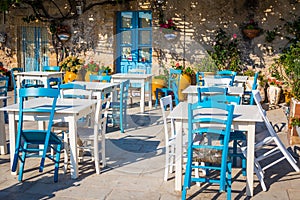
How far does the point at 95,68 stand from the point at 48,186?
618 centimetres

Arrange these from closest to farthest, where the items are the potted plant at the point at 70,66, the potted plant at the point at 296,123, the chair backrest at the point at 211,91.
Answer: the chair backrest at the point at 211,91
the potted plant at the point at 296,123
the potted plant at the point at 70,66

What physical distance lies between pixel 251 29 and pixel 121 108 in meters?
4.52

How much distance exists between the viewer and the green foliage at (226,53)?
374 inches

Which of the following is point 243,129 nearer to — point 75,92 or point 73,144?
point 73,144

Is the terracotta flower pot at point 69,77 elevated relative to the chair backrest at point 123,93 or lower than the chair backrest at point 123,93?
elevated

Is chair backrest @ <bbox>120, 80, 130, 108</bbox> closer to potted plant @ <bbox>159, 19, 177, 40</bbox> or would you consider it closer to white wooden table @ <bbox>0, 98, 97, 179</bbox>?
white wooden table @ <bbox>0, 98, 97, 179</bbox>

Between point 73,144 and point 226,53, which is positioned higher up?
point 226,53

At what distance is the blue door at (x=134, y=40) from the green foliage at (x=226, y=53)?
1.69 m

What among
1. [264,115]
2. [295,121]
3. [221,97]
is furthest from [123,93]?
[264,115]

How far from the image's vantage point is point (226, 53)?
9.59 metres

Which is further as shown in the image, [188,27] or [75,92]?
[188,27]

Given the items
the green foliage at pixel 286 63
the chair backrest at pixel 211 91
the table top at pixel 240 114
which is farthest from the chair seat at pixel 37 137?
the green foliage at pixel 286 63

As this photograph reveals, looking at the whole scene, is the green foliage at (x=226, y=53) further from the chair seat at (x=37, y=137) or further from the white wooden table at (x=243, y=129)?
the chair seat at (x=37, y=137)

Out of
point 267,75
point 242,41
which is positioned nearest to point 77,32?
point 242,41
